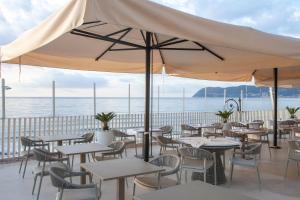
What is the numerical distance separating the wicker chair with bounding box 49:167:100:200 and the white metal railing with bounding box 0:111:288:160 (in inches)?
156

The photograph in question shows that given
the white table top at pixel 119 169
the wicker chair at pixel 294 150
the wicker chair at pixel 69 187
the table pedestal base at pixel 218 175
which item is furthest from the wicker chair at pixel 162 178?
the wicker chair at pixel 294 150

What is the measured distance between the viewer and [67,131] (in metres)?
7.95

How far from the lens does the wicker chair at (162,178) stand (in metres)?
3.48

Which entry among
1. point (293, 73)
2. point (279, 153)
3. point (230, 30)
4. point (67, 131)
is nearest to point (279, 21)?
point (293, 73)

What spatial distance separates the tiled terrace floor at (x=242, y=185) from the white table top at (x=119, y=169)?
1.13 m

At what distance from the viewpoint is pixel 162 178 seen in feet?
12.6

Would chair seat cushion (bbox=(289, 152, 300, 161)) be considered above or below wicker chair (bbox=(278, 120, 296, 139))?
below

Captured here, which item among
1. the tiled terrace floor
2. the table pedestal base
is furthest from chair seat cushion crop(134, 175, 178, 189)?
the table pedestal base

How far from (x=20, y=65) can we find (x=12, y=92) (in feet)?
8.65

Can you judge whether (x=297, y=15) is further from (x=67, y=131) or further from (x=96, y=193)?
(x=96, y=193)

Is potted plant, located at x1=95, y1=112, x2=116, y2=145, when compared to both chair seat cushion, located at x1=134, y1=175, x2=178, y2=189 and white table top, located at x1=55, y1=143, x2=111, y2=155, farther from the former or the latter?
chair seat cushion, located at x1=134, y1=175, x2=178, y2=189

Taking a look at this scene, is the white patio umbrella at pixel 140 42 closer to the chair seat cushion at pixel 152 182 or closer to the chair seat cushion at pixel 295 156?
the chair seat cushion at pixel 152 182

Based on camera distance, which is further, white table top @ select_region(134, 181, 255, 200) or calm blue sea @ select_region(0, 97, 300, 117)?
calm blue sea @ select_region(0, 97, 300, 117)

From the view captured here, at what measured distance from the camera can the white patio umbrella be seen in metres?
2.44
